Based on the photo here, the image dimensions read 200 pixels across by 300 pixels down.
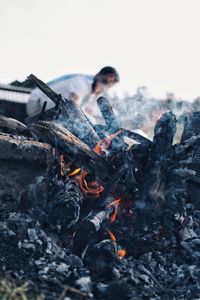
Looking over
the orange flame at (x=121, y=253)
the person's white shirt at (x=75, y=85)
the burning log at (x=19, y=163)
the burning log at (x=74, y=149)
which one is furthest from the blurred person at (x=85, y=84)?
the orange flame at (x=121, y=253)

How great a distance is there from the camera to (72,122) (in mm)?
6598

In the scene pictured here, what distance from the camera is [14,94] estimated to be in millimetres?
17828

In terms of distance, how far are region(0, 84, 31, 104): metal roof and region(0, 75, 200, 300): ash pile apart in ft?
36.2

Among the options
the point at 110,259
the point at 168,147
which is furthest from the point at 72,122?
the point at 110,259

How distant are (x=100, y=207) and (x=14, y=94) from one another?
13.6 meters

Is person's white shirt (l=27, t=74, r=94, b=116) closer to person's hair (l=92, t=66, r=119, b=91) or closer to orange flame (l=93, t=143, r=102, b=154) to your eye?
person's hair (l=92, t=66, r=119, b=91)

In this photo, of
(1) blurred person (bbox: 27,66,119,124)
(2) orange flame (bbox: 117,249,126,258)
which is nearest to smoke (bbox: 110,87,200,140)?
(1) blurred person (bbox: 27,66,119,124)

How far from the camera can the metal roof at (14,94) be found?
17172 millimetres

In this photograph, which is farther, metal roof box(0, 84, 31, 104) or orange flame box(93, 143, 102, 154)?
metal roof box(0, 84, 31, 104)

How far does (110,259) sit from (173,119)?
2.72 m

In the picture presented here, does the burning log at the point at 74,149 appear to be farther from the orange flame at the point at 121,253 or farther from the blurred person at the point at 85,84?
the blurred person at the point at 85,84

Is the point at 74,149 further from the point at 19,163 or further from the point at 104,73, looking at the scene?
the point at 104,73

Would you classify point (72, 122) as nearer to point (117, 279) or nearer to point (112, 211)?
point (112, 211)

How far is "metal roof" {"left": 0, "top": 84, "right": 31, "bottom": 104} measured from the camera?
56.3 feet
